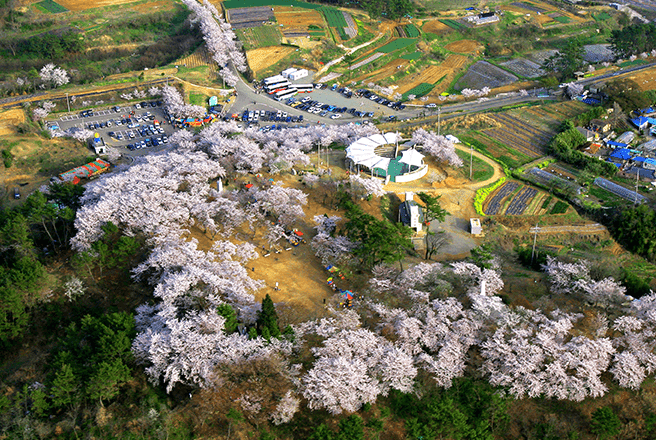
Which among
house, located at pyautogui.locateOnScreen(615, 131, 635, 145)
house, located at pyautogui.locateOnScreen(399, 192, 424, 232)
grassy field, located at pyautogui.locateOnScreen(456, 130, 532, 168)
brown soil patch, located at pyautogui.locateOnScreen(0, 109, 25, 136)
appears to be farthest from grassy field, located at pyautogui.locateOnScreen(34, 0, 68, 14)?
house, located at pyautogui.locateOnScreen(615, 131, 635, 145)

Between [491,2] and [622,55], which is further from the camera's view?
[491,2]

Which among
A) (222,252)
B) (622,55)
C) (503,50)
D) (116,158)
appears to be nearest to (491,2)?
(503,50)

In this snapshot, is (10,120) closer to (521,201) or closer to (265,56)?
(265,56)

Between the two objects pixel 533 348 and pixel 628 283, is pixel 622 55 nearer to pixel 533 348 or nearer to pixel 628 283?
pixel 628 283

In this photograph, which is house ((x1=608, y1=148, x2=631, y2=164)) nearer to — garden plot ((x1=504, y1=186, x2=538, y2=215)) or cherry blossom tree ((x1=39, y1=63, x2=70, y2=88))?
garden plot ((x1=504, y1=186, x2=538, y2=215))

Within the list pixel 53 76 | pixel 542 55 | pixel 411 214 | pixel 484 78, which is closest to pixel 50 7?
pixel 53 76

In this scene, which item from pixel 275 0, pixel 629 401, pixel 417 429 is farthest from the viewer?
pixel 275 0

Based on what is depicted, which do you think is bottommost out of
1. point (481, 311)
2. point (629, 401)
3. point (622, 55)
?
point (622, 55)

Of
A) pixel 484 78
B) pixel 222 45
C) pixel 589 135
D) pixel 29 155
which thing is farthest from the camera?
pixel 484 78
